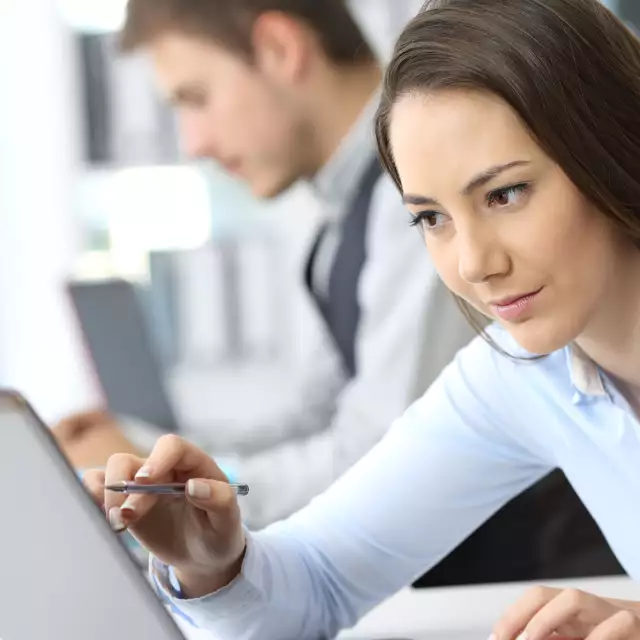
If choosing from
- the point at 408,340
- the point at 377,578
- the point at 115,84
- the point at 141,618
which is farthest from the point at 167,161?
the point at 141,618

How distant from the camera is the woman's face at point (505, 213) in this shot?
0.71 metres

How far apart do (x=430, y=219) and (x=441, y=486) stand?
30 cm

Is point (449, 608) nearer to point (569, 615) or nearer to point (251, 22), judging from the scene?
point (569, 615)

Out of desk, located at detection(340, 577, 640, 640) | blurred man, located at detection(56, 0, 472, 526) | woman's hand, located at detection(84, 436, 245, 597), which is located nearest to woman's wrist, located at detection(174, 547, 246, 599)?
woman's hand, located at detection(84, 436, 245, 597)

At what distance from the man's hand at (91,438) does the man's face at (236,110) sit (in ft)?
2.05

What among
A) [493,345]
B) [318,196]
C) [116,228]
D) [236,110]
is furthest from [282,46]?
[116,228]

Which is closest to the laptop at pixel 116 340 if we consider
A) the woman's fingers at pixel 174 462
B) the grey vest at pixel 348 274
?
the grey vest at pixel 348 274

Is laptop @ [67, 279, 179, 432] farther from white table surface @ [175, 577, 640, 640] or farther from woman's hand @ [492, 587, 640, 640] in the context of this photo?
woman's hand @ [492, 587, 640, 640]

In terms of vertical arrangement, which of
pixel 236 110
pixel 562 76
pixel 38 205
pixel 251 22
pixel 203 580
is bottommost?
pixel 203 580

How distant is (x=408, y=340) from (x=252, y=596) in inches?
27.3

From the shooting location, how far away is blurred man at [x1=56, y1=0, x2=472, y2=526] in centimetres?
150

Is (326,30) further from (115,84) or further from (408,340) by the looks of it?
(115,84)

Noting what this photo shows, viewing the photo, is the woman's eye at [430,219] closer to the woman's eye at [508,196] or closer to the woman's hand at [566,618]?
the woman's eye at [508,196]

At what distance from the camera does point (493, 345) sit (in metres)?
0.90
